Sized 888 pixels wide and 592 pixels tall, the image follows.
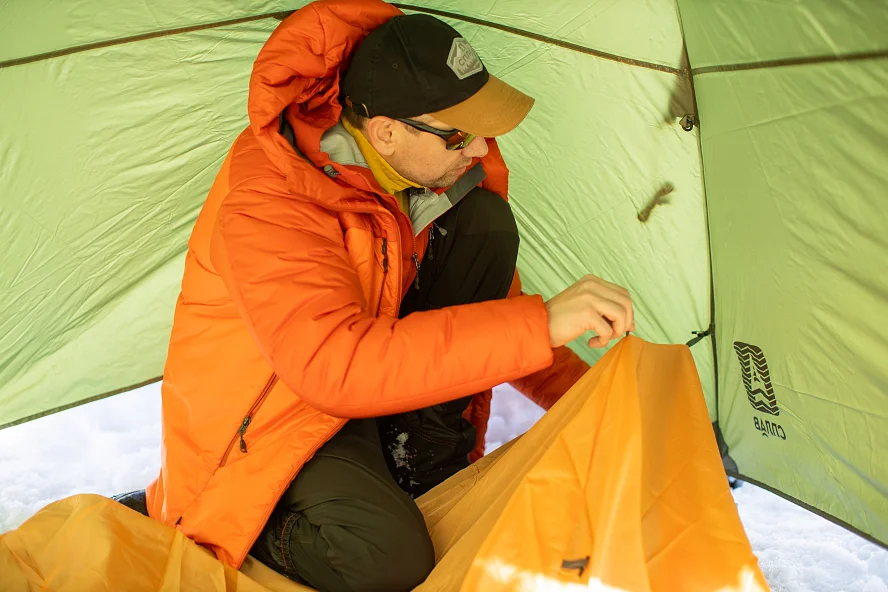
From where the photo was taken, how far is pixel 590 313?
1128 millimetres

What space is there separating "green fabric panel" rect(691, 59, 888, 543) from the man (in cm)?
42

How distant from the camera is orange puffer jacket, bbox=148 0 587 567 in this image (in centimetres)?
114

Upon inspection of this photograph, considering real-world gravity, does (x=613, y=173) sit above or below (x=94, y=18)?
below

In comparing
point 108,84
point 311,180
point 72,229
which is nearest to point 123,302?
point 72,229

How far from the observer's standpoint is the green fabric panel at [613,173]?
1601 millimetres

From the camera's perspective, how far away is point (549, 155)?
185cm

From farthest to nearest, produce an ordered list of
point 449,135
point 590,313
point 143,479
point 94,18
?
point 143,479
point 94,18
point 449,135
point 590,313

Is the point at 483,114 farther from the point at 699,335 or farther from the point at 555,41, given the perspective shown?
the point at 699,335

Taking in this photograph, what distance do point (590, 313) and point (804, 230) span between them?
0.50 meters

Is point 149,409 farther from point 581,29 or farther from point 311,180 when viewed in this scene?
point 581,29

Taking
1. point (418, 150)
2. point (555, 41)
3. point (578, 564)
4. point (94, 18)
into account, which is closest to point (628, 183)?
point (555, 41)

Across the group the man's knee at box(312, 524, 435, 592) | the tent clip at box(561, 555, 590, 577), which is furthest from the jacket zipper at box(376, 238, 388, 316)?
the tent clip at box(561, 555, 590, 577)

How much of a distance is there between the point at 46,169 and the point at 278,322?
801 mm

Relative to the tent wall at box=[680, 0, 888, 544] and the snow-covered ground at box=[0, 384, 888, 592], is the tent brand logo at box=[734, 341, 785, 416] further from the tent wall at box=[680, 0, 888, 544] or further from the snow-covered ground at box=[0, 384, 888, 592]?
the snow-covered ground at box=[0, 384, 888, 592]
